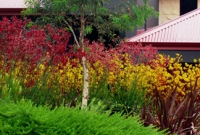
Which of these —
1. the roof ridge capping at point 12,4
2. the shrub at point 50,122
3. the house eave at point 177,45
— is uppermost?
the roof ridge capping at point 12,4

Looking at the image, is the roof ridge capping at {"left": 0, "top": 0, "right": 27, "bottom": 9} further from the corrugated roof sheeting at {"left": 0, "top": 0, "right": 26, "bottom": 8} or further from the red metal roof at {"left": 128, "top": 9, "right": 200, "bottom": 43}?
the red metal roof at {"left": 128, "top": 9, "right": 200, "bottom": 43}

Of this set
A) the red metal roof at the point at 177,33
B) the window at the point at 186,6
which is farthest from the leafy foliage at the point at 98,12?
the window at the point at 186,6

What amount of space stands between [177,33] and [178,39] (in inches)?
14.9

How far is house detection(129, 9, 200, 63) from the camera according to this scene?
2009 cm

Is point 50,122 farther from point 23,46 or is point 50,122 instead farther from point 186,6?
point 186,6

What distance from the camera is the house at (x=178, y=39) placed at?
20.1 m

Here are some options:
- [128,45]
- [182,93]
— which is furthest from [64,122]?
[128,45]

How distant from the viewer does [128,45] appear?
17000 millimetres

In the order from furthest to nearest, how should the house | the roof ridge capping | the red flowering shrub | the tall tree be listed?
the house < the roof ridge capping < the tall tree < the red flowering shrub

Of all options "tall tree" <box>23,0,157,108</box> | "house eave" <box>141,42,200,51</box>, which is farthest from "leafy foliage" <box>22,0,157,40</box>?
"house eave" <box>141,42,200,51</box>

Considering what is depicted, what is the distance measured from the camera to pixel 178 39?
2023 cm

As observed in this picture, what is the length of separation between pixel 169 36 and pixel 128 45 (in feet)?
12.5

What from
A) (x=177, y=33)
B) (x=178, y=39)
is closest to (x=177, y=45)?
(x=178, y=39)

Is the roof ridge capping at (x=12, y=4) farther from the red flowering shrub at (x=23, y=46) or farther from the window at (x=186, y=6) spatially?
the window at (x=186, y=6)
